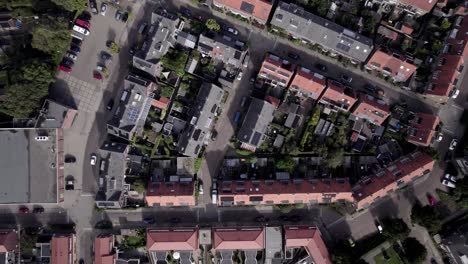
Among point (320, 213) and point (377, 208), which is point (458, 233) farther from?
point (320, 213)

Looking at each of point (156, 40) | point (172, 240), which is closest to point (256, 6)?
point (156, 40)

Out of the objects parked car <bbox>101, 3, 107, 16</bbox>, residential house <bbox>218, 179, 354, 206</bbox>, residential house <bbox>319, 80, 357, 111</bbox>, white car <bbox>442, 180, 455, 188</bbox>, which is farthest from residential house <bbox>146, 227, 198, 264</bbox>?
white car <bbox>442, 180, 455, 188</bbox>

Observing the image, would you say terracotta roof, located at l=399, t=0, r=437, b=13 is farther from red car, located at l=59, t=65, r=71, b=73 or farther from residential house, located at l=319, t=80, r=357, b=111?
red car, located at l=59, t=65, r=71, b=73

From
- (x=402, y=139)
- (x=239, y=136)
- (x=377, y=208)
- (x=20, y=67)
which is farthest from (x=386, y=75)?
(x=20, y=67)

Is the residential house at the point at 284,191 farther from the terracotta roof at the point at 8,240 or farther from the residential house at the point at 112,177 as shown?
the terracotta roof at the point at 8,240

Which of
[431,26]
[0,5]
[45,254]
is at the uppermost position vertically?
Answer: [431,26]

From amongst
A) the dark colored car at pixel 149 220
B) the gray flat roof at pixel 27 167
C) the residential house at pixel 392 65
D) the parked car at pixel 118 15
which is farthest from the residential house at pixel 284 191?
the parked car at pixel 118 15

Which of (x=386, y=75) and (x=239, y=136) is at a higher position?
(x=386, y=75)
